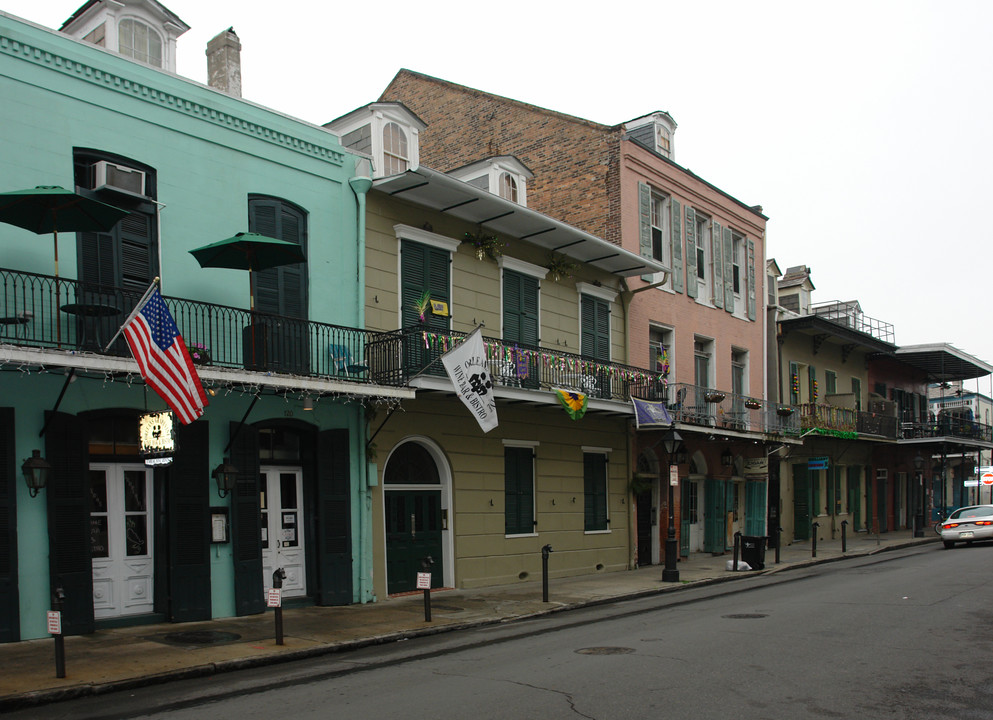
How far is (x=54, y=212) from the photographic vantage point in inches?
428

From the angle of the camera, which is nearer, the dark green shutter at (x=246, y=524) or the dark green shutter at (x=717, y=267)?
the dark green shutter at (x=246, y=524)

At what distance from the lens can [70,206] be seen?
10828mm

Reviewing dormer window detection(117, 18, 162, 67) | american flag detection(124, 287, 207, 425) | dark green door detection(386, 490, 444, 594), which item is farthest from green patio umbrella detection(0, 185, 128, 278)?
dark green door detection(386, 490, 444, 594)

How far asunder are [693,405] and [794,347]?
29.0 ft

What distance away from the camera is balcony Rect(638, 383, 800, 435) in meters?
23.3

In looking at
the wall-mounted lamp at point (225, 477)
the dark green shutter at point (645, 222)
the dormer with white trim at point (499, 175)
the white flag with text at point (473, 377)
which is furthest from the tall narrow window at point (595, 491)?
the wall-mounted lamp at point (225, 477)

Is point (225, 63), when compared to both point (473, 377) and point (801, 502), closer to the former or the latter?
point (473, 377)

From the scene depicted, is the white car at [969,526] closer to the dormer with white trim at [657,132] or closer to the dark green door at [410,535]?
the dormer with white trim at [657,132]

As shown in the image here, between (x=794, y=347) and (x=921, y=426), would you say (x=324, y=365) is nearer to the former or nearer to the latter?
(x=794, y=347)

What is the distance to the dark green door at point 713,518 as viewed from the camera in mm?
25609

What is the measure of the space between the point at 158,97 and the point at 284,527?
6972 millimetres

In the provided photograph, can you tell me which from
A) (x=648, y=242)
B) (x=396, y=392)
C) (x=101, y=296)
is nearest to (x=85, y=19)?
(x=101, y=296)

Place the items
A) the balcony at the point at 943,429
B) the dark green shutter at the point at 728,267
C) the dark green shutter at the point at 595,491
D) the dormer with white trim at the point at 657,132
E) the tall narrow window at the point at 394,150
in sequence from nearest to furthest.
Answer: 1. the tall narrow window at the point at 394,150
2. the dark green shutter at the point at 595,491
3. the dormer with white trim at the point at 657,132
4. the dark green shutter at the point at 728,267
5. the balcony at the point at 943,429

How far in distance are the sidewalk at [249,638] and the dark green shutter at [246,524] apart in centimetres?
36
